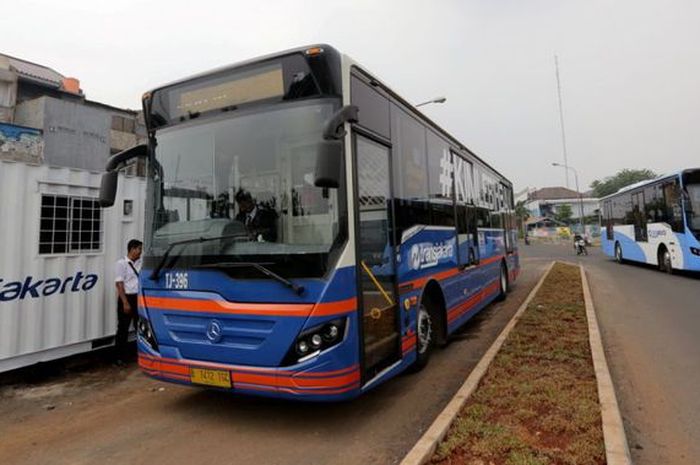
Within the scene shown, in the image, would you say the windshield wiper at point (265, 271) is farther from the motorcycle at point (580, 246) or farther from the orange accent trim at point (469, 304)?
the motorcycle at point (580, 246)

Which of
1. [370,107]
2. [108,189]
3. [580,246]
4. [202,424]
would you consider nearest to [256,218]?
[370,107]

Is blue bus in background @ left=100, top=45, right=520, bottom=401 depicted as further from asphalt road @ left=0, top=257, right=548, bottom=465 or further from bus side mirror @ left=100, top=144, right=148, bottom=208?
asphalt road @ left=0, top=257, right=548, bottom=465

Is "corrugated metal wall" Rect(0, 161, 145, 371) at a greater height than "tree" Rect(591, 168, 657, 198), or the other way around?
"tree" Rect(591, 168, 657, 198)

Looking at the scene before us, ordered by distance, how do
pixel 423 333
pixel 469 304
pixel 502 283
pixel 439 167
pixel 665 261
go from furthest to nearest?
pixel 665 261
pixel 502 283
pixel 469 304
pixel 439 167
pixel 423 333

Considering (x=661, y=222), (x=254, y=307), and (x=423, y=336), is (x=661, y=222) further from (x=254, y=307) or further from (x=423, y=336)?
(x=254, y=307)

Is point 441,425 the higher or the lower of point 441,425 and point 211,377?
the lower

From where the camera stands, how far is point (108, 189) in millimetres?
4707

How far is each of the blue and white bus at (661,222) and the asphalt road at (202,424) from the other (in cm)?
1231

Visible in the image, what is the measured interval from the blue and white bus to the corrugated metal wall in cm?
1579

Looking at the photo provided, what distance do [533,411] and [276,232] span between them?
2.86m

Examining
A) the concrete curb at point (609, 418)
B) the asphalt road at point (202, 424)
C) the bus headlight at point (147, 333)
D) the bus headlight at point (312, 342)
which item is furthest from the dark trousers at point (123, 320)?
the concrete curb at point (609, 418)

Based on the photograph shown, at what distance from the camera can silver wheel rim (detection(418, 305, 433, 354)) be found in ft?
18.1

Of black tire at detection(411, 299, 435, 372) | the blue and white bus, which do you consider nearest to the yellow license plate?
black tire at detection(411, 299, 435, 372)

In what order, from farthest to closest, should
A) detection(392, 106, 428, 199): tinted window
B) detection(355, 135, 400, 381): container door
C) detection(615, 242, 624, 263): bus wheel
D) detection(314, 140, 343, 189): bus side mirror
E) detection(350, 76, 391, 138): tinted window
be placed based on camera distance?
detection(615, 242, 624, 263): bus wheel < detection(392, 106, 428, 199): tinted window < detection(350, 76, 391, 138): tinted window < detection(355, 135, 400, 381): container door < detection(314, 140, 343, 189): bus side mirror
